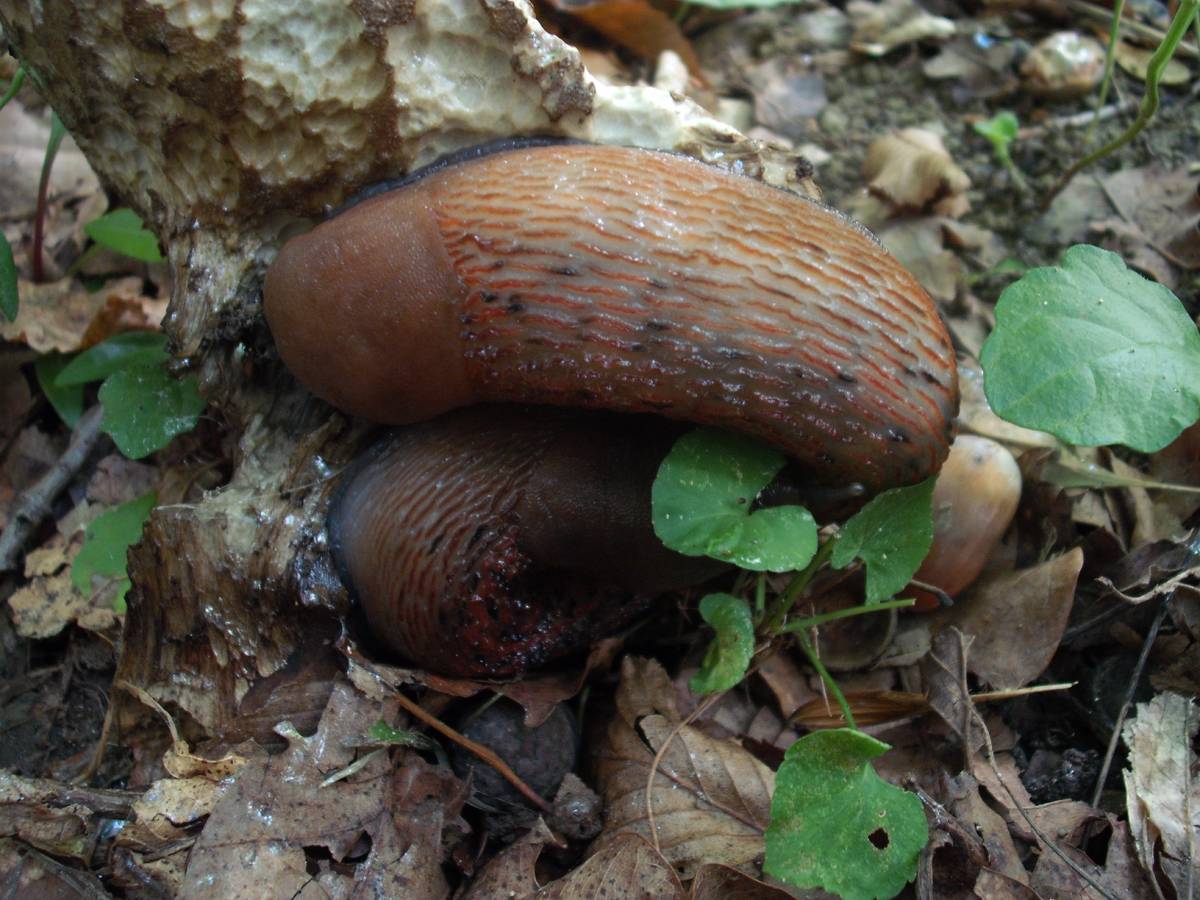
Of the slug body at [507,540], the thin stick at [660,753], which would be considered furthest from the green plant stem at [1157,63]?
the thin stick at [660,753]

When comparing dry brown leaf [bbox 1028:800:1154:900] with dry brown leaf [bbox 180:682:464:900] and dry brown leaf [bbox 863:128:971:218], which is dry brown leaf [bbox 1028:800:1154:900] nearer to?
dry brown leaf [bbox 180:682:464:900]

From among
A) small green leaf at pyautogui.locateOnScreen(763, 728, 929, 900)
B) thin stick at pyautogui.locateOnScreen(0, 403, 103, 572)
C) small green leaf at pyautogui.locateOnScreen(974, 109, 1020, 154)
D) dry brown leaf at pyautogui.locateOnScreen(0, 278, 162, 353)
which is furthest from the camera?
small green leaf at pyautogui.locateOnScreen(974, 109, 1020, 154)

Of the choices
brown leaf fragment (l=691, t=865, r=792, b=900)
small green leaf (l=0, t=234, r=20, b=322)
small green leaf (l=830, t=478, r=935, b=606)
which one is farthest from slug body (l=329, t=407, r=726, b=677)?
small green leaf (l=0, t=234, r=20, b=322)

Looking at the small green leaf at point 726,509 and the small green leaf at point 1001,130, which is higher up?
the small green leaf at point 1001,130

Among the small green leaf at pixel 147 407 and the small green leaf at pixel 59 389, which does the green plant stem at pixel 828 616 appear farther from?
the small green leaf at pixel 59 389

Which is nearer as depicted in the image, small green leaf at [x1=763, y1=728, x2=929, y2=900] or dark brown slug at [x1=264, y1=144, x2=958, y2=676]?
small green leaf at [x1=763, y1=728, x2=929, y2=900]

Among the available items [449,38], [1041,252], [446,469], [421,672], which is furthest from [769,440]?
[1041,252]
